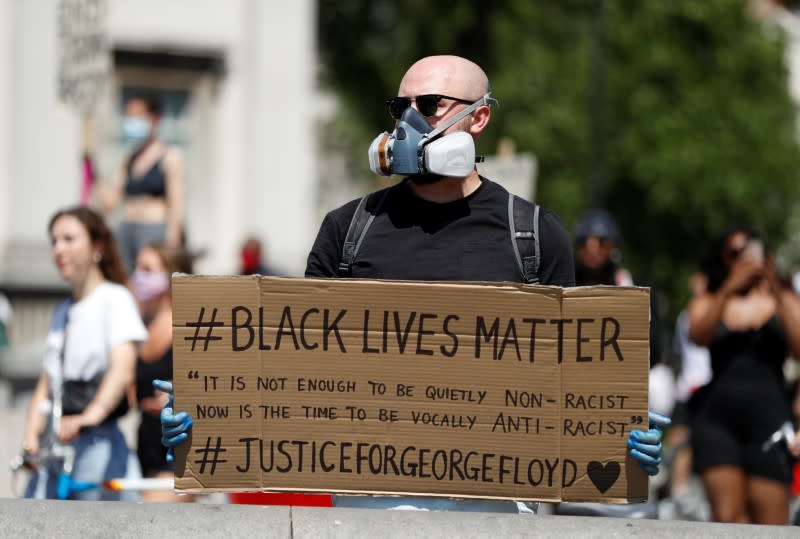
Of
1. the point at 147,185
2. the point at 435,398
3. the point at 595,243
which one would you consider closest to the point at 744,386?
the point at 595,243

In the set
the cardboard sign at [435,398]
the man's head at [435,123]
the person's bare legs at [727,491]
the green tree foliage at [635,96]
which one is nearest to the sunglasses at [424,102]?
the man's head at [435,123]

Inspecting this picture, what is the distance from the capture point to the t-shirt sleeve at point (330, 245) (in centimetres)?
475

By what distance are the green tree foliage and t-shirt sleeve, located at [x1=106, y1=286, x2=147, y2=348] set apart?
25659 mm

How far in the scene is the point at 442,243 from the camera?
4.64 m

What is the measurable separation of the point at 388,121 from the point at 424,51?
6.07 ft

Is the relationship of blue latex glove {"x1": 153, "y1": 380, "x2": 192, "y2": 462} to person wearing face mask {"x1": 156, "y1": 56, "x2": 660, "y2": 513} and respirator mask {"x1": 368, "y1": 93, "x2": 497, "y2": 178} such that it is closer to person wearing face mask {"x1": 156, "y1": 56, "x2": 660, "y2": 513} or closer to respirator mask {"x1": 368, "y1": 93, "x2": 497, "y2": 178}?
person wearing face mask {"x1": 156, "y1": 56, "x2": 660, "y2": 513}

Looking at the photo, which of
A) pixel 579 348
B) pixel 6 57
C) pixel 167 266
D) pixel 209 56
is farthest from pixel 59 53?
pixel 579 348

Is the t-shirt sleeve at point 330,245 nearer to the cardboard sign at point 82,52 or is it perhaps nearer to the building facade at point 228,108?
the cardboard sign at point 82,52

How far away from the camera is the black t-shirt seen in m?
4.63

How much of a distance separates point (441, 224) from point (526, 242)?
24 cm

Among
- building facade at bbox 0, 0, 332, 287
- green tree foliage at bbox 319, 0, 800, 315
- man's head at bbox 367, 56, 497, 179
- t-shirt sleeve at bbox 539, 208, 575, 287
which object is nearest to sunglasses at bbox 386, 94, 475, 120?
man's head at bbox 367, 56, 497, 179

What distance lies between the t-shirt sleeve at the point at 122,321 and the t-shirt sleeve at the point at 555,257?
280 cm

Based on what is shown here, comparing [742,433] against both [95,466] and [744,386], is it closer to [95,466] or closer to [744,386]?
[744,386]

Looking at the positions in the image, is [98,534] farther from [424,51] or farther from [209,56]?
[424,51]
